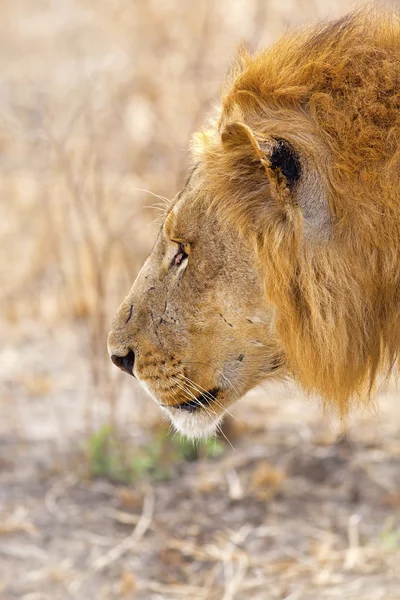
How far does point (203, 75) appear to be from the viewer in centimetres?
438

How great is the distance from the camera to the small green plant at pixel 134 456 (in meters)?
3.88

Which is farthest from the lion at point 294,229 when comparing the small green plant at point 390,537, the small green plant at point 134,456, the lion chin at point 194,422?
the small green plant at point 134,456

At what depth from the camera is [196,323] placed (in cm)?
238

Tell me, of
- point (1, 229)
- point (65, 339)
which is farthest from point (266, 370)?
point (1, 229)

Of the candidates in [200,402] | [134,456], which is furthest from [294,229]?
[134,456]

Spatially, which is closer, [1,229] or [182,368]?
[182,368]

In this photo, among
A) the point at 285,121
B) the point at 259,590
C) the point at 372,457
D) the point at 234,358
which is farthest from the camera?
the point at 372,457

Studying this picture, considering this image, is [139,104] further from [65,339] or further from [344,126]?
[344,126]

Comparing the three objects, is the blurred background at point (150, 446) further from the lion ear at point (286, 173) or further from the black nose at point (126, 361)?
the lion ear at point (286, 173)

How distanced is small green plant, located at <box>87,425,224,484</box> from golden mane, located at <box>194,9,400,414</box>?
1.79m

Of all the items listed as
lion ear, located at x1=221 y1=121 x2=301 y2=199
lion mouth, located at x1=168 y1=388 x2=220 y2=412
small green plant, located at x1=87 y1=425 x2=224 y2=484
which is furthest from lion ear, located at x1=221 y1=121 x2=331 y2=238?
small green plant, located at x1=87 y1=425 x2=224 y2=484

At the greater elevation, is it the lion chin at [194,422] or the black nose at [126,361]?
the black nose at [126,361]

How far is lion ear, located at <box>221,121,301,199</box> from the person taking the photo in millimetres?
1972

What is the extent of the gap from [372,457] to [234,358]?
6.16ft
